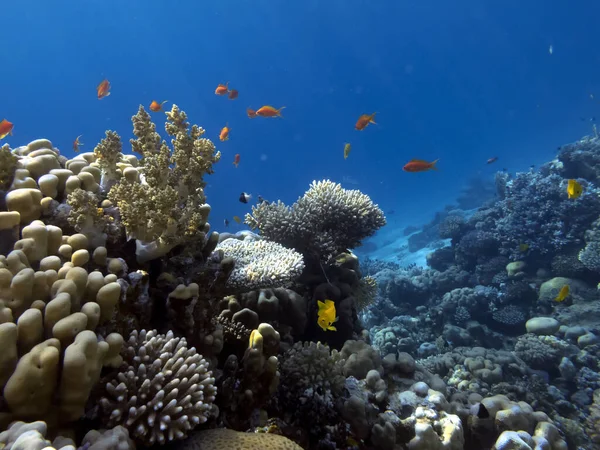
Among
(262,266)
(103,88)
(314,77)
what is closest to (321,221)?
(262,266)

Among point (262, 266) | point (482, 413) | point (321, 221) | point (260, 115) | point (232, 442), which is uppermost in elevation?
point (260, 115)

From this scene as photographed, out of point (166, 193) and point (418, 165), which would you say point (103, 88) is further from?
point (418, 165)

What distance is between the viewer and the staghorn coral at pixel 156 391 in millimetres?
2049

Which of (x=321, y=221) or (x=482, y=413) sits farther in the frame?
(x=321, y=221)

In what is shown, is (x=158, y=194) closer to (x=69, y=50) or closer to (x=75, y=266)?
A: (x=75, y=266)

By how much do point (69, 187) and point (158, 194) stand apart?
79cm

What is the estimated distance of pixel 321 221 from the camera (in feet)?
19.7

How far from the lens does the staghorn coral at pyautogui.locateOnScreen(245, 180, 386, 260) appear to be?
5.80 m

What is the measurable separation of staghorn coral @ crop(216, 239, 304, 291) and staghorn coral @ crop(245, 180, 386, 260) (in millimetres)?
625

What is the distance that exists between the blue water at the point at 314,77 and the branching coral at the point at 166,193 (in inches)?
3157

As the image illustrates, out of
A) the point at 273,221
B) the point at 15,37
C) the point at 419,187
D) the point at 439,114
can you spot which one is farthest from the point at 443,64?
the point at 273,221

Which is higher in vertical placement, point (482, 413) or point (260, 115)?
point (260, 115)

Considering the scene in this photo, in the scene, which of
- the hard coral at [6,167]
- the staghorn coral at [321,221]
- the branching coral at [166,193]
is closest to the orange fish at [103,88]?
the staghorn coral at [321,221]

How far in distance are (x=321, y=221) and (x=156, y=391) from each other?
13.8ft
